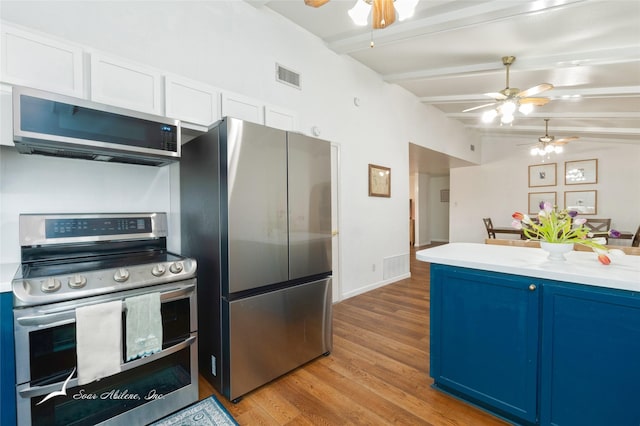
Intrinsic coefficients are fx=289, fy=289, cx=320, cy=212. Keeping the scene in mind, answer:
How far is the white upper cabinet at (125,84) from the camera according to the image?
1.80 meters

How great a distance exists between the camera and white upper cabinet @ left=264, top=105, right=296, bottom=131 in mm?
2709

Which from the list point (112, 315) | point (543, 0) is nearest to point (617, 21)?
point (543, 0)

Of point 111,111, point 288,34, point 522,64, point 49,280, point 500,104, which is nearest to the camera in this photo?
point 49,280

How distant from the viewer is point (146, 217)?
2.10 meters

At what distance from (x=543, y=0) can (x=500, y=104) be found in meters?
1.71

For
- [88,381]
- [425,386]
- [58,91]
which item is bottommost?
[425,386]

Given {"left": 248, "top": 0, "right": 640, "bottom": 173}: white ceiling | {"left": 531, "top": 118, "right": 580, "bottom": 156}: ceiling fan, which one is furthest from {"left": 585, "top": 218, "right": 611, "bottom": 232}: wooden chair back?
{"left": 248, "top": 0, "right": 640, "bottom": 173}: white ceiling

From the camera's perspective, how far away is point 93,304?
1.44 m

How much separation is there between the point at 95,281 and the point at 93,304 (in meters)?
0.11

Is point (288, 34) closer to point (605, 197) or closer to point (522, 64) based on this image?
point (522, 64)

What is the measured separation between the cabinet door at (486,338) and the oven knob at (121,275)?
187cm

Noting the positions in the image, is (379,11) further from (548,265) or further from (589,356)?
(589,356)

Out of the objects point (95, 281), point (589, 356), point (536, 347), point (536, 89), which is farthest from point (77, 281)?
point (536, 89)

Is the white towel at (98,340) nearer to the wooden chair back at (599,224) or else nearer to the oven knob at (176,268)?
the oven knob at (176,268)
